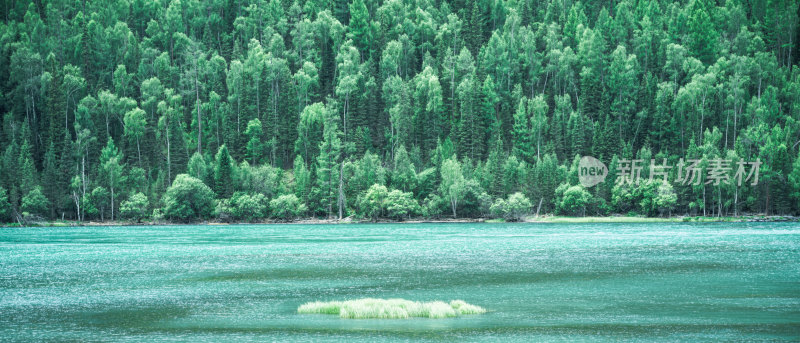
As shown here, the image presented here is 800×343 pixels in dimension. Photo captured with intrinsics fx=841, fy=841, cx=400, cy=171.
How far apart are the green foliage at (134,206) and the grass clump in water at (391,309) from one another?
124189 mm

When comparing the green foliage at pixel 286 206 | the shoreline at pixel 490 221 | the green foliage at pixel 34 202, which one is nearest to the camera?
the shoreline at pixel 490 221

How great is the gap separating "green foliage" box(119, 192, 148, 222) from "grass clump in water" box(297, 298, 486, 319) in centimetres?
12419

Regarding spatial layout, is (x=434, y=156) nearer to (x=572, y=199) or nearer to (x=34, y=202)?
(x=572, y=199)

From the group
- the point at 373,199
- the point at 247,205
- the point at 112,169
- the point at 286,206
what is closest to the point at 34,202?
the point at 112,169

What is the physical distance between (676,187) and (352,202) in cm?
6225

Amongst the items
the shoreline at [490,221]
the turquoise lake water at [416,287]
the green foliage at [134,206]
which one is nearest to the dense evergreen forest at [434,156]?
the green foliage at [134,206]

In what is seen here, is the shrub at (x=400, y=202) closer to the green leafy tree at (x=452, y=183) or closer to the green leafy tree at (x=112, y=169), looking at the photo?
the green leafy tree at (x=452, y=183)

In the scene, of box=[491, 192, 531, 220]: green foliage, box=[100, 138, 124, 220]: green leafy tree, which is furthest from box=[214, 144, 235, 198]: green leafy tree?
box=[491, 192, 531, 220]: green foliage

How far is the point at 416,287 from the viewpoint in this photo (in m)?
58.7

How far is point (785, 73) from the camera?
19662cm

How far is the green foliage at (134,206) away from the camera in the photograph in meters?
164

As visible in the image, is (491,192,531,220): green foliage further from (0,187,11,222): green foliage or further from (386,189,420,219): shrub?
(0,187,11,222): green foliage

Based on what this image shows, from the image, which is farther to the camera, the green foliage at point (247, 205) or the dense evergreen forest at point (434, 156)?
the green foliage at point (247, 205)

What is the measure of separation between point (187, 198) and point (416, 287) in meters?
114
